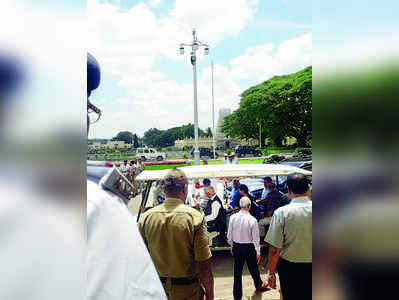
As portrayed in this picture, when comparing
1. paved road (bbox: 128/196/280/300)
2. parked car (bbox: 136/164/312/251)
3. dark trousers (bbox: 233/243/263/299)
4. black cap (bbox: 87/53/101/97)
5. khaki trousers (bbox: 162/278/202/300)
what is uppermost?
black cap (bbox: 87/53/101/97)

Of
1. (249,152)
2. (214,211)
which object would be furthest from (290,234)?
(249,152)

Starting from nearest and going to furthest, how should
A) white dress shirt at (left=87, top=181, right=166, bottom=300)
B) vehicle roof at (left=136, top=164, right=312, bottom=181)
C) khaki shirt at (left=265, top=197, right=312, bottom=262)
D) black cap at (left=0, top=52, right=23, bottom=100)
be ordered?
1. black cap at (left=0, top=52, right=23, bottom=100)
2. white dress shirt at (left=87, top=181, right=166, bottom=300)
3. khaki shirt at (left=265, top=197, right=312, bottom=262)
4. vehicle roof at (left=136, top=164, right=312, bottom=181)

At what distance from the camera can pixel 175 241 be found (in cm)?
158

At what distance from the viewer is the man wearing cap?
1.50 feet

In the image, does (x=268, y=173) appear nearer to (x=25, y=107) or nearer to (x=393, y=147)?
(x=393, y=147)

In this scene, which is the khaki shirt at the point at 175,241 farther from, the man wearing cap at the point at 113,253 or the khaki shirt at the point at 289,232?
the man wearing cap at the point at 113,253

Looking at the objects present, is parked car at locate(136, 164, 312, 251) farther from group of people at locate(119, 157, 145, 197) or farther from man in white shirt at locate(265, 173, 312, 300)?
group of people at locate(119, 157, 145, 197)

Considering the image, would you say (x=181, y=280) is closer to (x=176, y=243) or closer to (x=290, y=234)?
(x=176, y=243)

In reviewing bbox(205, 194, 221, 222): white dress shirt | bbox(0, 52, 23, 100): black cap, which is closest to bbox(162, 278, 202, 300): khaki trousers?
bbox(0, 52, 23, 100): black cap

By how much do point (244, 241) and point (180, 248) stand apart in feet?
5.51

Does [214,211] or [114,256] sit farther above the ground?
[114,256]

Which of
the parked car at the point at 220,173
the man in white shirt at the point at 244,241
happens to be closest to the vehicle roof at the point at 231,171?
the parked car at the point at 220,173

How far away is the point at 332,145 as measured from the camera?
497 millimetres

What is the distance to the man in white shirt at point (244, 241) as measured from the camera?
3045mm
